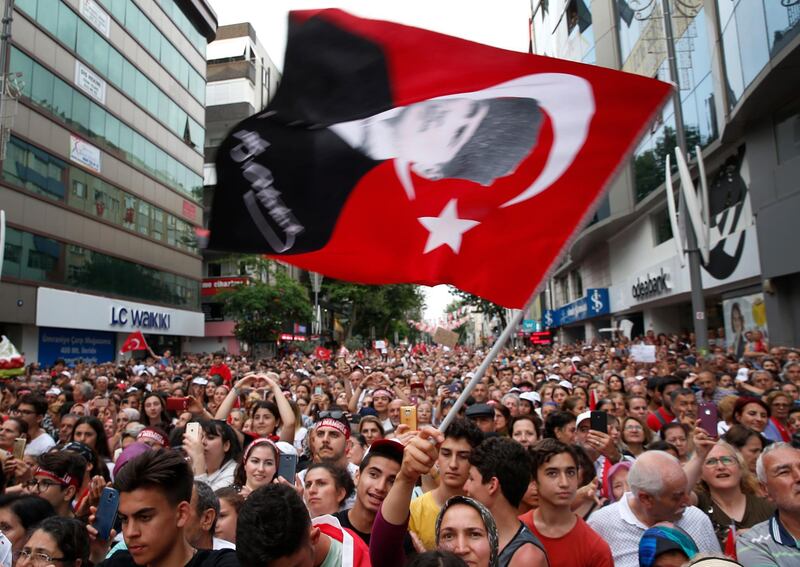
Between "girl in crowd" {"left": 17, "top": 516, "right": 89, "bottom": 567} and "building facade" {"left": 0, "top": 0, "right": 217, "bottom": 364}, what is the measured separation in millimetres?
16063

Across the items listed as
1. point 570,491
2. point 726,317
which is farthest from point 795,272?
point 570,491

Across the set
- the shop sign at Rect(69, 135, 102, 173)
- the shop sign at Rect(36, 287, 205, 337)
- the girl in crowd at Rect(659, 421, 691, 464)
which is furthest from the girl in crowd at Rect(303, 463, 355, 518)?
the shop sign at Rect(69, 135, 102, 173)

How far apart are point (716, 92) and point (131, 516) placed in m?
23.0

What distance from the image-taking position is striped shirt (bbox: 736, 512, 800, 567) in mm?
2869

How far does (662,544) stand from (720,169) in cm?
2253

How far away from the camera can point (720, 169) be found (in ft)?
72.0

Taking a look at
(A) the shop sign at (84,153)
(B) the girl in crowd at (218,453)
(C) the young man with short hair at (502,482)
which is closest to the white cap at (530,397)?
(B) the girl in crowd at (218,453)

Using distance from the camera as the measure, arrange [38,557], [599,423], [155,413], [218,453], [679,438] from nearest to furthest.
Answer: [38,557], [599,423], [218,453], [679,438], [155,413]

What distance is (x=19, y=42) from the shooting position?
24.4 m

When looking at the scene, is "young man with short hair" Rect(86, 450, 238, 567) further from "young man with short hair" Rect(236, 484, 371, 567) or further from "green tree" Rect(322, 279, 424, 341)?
"green tree" Rect(322, 279, 424, 341)

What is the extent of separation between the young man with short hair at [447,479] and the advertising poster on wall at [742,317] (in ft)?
50.9

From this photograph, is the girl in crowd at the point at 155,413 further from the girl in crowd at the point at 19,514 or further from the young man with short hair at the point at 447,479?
the young man with short hair at the point at 447,479

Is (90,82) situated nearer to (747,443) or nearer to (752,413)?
(752,413)

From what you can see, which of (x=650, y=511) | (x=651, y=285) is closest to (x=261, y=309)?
(x=651, y=285)
